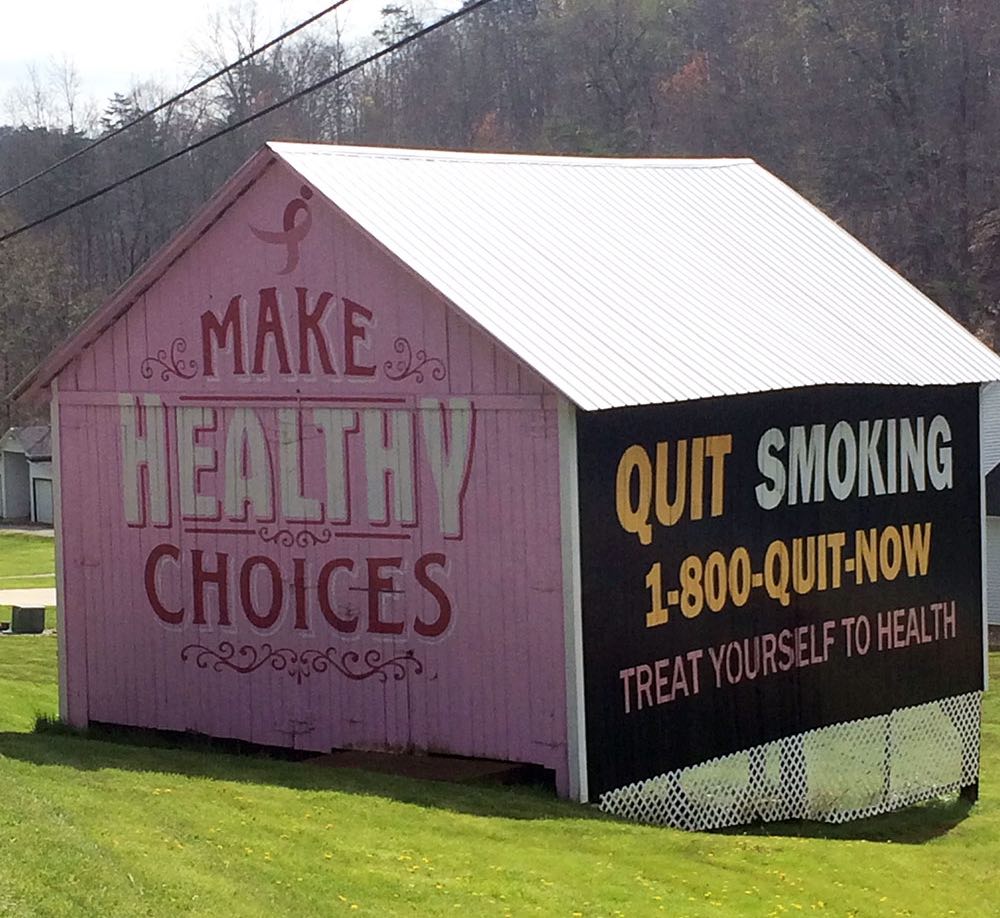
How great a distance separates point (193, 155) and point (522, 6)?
1941 centimetres

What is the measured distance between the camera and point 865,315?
19.3 metres

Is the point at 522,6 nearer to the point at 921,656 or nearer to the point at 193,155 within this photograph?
the point at 193,155

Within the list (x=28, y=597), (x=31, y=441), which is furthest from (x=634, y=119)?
(x=28, y=597)

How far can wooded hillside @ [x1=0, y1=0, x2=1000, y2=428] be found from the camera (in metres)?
66.7

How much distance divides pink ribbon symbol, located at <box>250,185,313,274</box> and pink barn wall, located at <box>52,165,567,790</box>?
20 millimetres

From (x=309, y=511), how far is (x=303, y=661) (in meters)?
1.38

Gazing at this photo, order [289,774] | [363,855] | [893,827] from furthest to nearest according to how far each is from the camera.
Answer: [893,827] < [289,774] < [363,855]

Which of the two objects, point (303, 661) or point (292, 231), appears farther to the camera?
point (303, 661)

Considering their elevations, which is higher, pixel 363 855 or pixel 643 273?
pixel 643 273

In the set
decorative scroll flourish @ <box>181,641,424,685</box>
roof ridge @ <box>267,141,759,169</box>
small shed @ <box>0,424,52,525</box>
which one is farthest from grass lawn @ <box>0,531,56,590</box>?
decorative scroll flourish @ <box>181,641,424,685</box>

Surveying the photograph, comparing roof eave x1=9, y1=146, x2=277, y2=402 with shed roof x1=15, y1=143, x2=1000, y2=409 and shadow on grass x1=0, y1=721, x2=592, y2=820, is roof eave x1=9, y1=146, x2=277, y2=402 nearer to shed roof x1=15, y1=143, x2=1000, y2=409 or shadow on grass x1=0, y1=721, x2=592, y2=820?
shed roof x1=15, y1=143, x2=1000, y2=409

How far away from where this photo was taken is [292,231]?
1634 centimetres

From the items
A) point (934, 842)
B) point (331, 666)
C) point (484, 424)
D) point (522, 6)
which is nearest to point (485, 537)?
point (484, 424)

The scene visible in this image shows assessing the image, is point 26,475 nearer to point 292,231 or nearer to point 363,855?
point 292,231
